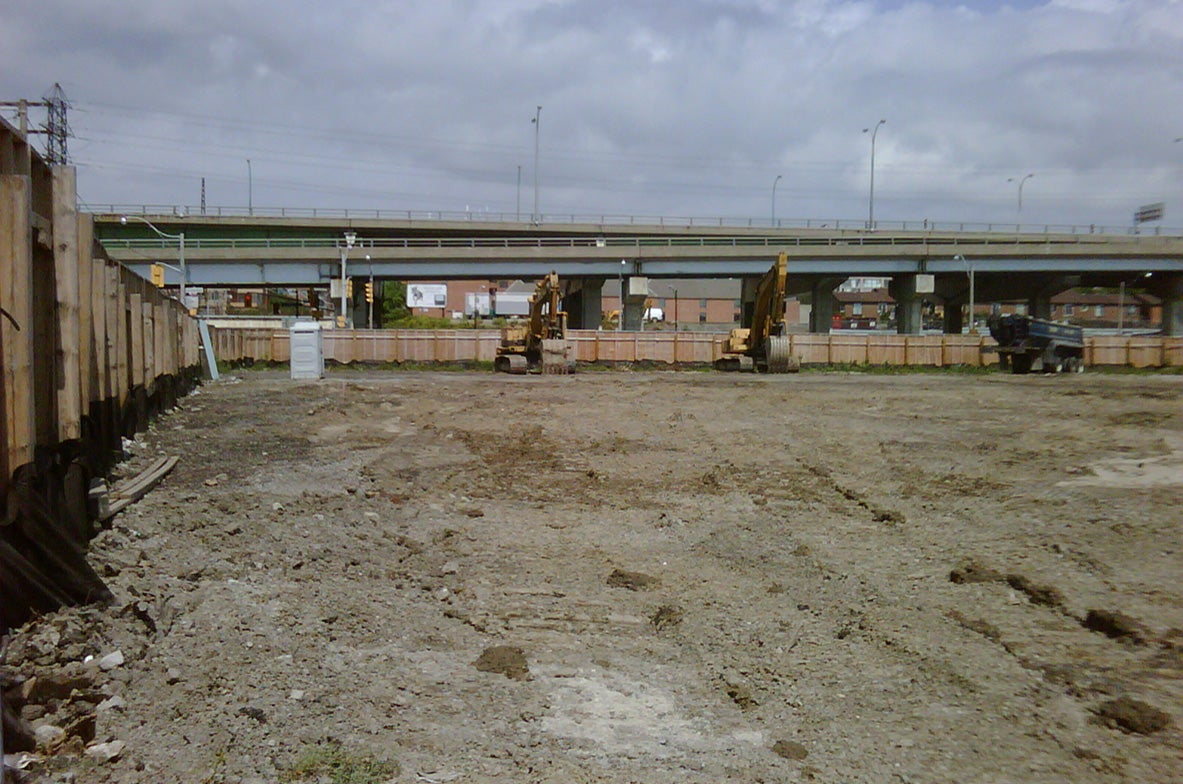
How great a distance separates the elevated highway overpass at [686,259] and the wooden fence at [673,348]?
1383 centimetres

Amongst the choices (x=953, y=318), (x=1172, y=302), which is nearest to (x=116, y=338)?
(x=953, y=318)

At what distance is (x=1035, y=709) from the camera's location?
547cm

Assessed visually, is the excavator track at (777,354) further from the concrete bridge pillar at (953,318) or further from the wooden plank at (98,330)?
the concrete bridge pillar at (953,318)

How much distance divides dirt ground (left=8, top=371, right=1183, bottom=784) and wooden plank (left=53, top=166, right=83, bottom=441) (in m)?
1.04

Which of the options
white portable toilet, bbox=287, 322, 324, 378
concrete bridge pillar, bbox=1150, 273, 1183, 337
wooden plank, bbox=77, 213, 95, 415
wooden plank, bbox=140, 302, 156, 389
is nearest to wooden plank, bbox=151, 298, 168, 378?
wooden plank, bbox=140, 302, 156, 389

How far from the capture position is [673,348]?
172 ft

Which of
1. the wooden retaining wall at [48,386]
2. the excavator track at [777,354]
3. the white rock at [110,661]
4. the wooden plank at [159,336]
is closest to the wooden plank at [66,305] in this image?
the wooden retaining wall at [48,386]

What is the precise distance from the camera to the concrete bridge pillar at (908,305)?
70188 millimetres

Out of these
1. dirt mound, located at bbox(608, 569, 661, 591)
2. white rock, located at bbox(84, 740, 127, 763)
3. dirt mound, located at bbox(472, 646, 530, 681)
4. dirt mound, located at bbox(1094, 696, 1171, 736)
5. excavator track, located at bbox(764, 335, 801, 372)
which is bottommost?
dirt mound, located at bbox(1094, 696, 1171, 736)

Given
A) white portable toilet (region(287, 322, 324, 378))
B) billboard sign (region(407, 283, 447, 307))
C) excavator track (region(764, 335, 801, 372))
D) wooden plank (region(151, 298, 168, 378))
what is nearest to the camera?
wooden plank (region(151, 298, 168, 378))

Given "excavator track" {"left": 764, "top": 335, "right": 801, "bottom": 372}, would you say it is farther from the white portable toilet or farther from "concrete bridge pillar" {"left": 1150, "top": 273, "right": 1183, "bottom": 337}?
"concrete bridge pillar" {"left": 1150, "top": 273, "right": 1183, "bottom": 337}

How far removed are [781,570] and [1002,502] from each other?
3519 mm

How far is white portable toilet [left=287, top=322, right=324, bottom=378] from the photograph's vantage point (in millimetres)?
30562

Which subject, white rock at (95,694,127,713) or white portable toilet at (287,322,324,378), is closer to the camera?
white rock at (95,694,127,713)
